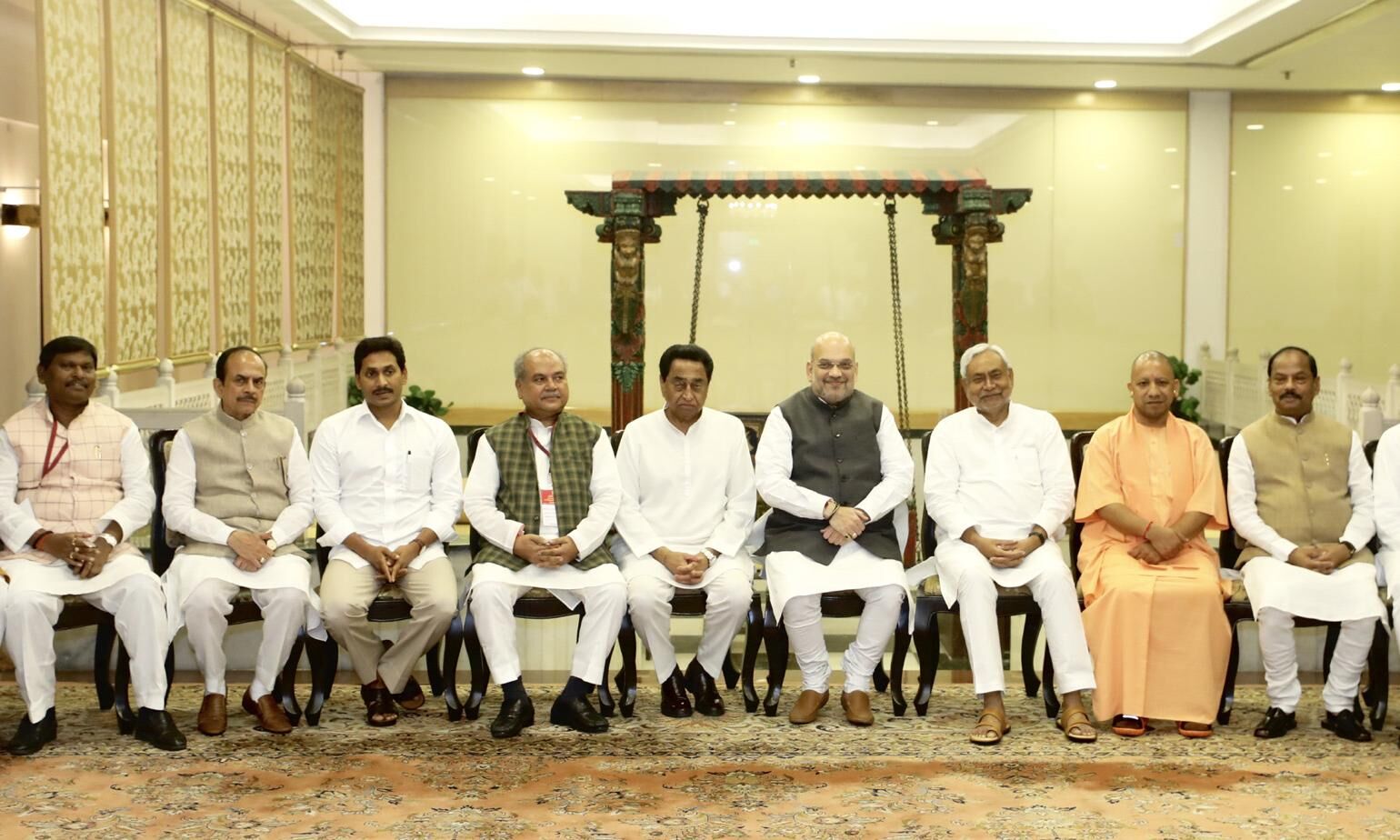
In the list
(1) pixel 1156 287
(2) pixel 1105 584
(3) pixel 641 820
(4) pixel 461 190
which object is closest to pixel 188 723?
(3) pixel 641 820

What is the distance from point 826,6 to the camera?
34.7 feet

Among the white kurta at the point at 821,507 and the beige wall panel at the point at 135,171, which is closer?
the white kurta at the point at 821,507

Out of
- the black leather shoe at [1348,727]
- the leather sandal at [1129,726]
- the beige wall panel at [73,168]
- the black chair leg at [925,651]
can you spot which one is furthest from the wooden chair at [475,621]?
the beige wall panel at [73,168]

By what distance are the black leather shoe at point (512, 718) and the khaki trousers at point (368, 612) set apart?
14.3 inches

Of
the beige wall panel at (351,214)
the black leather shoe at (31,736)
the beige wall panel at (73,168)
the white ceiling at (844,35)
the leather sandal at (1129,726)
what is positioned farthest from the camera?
the beige wall panel at (351,214)

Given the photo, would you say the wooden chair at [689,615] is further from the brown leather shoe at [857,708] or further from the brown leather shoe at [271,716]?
the brown leather shoe at [271,716]

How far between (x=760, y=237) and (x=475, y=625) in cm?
827

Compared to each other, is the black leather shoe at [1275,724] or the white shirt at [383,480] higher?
the white shirt at [383,480]

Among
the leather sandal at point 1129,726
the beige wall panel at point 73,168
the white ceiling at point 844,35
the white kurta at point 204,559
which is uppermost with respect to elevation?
the white ceiling at point 844,35

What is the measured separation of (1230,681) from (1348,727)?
1.32 feet

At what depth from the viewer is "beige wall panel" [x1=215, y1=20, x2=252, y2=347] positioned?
898cm

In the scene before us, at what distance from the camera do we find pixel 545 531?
4.87m

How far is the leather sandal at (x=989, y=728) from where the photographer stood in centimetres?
441

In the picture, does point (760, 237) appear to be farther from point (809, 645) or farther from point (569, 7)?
point (809, 645)
